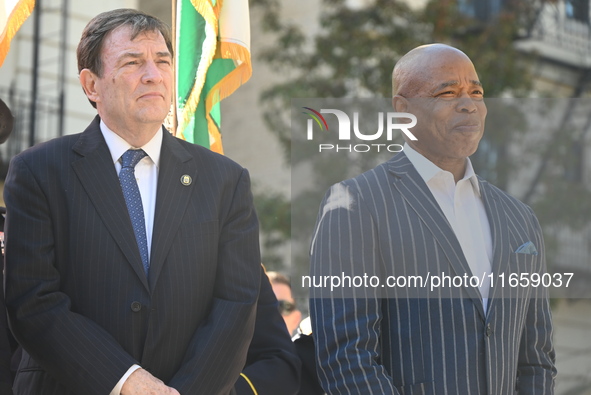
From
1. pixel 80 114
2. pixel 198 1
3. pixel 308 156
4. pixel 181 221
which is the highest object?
pixel 80 114

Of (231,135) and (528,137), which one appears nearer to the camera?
(528,137)

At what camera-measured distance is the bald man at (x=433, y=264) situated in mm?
3375

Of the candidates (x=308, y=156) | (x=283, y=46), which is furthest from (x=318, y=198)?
(x=283, y=46)

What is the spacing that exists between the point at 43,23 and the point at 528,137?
7.82 metres

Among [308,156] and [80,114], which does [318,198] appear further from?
[80,114]

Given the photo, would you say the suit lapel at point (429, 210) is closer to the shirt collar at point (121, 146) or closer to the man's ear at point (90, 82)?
the shirt collar at point (121, 146)

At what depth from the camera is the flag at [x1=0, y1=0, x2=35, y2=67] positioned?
4.18m

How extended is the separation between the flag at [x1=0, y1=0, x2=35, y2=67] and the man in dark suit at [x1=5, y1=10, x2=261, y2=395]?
3.03 feet

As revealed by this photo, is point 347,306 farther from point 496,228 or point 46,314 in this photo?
point 46,314

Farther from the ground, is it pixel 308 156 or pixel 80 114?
pixel 80 114

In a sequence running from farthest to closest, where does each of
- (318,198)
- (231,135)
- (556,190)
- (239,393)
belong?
(231,135), (556,190), (318,198), (239,393)

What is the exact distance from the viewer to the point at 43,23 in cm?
1100

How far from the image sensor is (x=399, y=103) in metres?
3.68

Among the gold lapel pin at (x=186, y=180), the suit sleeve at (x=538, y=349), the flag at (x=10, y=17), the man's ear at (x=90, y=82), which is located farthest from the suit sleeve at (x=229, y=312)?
the flag at (x=10, y=17)
